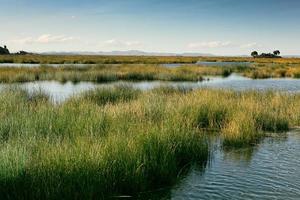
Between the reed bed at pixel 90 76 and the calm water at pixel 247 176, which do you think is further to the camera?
the reed bed at pixel 90 76

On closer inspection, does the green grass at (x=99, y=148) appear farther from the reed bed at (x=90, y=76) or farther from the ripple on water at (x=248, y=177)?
the reed bed at (x=90, y=76)

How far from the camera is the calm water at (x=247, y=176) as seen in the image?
810cm

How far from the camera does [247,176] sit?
9.24 metres

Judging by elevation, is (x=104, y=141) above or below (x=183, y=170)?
above

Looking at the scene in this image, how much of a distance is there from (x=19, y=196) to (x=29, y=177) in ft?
1.18

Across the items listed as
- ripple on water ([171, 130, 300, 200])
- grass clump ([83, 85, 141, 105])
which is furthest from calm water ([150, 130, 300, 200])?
grass clump ([83, 85, 141, 105])

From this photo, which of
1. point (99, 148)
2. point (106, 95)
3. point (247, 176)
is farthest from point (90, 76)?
point (99, 148)

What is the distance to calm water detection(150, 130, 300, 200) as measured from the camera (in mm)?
8102

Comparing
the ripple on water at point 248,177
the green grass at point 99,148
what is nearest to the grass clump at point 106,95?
the green grass at point 99,148

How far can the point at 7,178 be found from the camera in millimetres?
6895

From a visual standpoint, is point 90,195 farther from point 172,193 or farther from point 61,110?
point 61,110

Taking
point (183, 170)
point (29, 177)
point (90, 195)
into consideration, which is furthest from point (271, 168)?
point (29, 177)

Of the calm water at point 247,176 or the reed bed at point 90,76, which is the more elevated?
the reed bed at point 90,76

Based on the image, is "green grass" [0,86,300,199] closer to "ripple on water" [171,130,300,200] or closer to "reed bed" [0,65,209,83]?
"ripple on water" [171,130,300,200]
